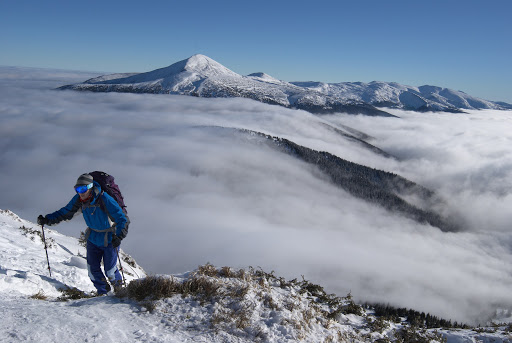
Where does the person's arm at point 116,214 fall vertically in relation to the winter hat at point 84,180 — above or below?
below

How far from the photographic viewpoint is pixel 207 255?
83.2 meters

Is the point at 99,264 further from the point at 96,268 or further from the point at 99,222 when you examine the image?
the point at 99,222

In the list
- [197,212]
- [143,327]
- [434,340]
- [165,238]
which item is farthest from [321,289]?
[197,212]

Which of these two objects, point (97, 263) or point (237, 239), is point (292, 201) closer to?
point (237, 239)

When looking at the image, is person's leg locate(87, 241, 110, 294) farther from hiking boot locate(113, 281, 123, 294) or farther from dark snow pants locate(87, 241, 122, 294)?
hiking boot locate(113, 281, 123, 294)

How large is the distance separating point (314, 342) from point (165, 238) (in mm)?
88959

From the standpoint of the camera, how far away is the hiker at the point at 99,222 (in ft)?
22.0

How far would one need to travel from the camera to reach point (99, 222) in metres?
6.89

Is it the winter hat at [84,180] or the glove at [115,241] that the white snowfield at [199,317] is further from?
the winter hat at [84,180]

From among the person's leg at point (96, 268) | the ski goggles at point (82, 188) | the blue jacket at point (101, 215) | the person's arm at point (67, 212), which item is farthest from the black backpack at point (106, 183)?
the person's leg at point (96, 268)

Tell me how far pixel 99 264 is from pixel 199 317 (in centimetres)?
374

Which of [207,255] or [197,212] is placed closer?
[207,255]

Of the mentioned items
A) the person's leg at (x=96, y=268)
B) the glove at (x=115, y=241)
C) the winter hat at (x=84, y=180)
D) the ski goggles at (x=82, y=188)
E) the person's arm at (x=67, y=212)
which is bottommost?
the person's leg at (x=96, y=268)

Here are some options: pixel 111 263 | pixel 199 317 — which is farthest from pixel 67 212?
pixel 199 317
